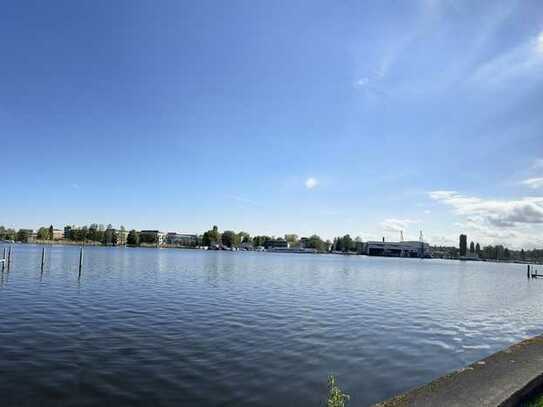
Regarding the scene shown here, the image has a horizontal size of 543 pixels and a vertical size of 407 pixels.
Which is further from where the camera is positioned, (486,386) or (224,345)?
(224,345)

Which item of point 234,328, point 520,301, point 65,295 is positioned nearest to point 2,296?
point 65,295

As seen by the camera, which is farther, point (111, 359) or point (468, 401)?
point (111, 359)

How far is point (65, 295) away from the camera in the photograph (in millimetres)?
36250

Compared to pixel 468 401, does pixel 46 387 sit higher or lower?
lower

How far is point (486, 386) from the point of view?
39.0 ft

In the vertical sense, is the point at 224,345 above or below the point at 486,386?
below

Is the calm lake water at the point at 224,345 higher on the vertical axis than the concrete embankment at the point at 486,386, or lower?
lower

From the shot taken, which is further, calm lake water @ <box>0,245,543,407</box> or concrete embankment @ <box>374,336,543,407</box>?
calm lake water @ <box>0,245,543,407</box>

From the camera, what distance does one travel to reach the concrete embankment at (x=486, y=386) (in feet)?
34.8

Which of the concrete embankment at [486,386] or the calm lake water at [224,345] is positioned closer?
the concrete embankment at [486,386]

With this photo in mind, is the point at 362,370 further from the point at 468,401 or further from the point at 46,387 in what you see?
the point at 46,387

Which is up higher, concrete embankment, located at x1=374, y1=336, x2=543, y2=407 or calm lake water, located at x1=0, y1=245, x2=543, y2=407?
concrete embankment, located at x1=374, y1=336, x2=543, y2=407

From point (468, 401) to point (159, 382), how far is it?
9997 mm

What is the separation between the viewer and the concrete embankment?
10.6 metres
